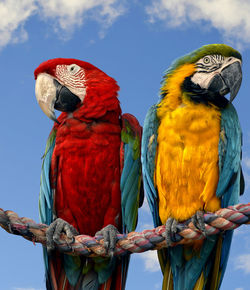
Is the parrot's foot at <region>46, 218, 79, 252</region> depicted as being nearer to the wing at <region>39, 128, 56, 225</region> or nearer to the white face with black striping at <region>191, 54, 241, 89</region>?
the wing at <region>39, 128, 56, 225</region>

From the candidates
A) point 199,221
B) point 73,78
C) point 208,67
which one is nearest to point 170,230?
point 199,221

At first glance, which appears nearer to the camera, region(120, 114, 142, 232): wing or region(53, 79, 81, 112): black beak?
region(120, 114, 142, 232): wing

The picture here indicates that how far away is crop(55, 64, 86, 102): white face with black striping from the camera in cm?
363

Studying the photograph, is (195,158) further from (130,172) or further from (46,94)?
(46,94)

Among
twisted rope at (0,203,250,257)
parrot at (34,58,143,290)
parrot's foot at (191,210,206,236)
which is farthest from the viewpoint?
parrot at (34,58,143,290)

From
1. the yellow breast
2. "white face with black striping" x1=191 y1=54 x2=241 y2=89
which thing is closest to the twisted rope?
the yellow breast

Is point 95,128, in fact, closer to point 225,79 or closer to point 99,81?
point 99,81

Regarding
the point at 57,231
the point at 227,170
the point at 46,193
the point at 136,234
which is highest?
the point at 46,193

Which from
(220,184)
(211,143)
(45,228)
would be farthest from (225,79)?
(45,228)

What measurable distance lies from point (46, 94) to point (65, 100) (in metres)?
0.17

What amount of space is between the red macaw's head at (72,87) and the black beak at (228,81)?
814 mm

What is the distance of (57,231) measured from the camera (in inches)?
129

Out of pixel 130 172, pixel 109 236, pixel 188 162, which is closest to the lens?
pixel 188 162

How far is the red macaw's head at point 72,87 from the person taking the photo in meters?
3.58
